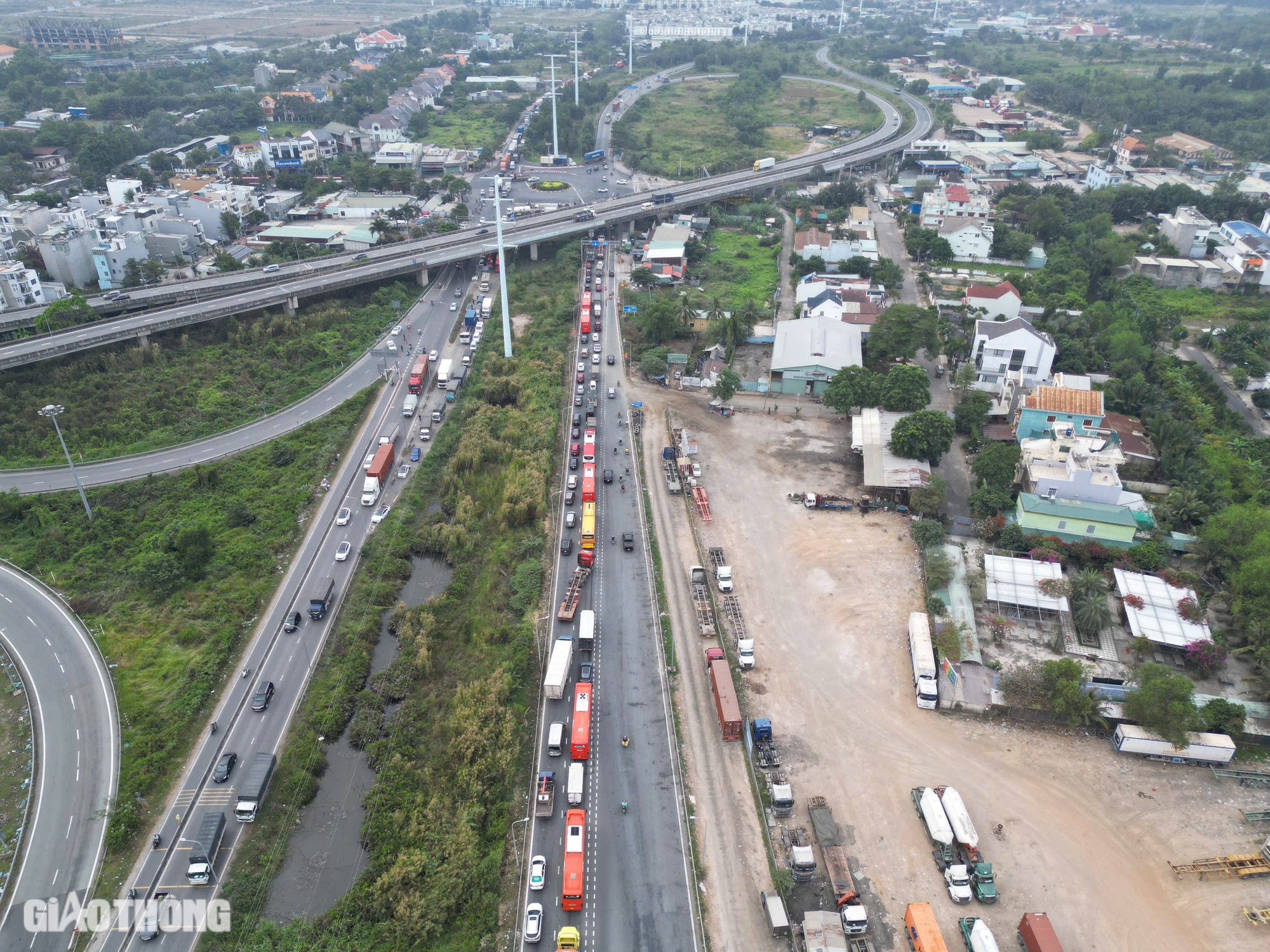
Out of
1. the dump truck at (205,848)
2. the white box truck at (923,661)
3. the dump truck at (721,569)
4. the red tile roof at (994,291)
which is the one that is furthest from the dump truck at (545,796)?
the red tile roof at (994,291)

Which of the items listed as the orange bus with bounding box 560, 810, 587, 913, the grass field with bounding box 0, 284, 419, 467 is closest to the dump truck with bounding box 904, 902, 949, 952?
the orange bus with bounding box 560, 810, 587, 913

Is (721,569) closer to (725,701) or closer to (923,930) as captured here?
(725,701)

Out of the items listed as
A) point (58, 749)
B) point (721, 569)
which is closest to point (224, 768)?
point (58, 749)

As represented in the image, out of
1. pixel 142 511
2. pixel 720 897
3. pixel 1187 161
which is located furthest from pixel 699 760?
pixel 1187 161

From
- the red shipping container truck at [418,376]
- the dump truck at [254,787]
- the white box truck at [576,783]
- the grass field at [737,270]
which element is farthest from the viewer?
the grass field at [737,270]

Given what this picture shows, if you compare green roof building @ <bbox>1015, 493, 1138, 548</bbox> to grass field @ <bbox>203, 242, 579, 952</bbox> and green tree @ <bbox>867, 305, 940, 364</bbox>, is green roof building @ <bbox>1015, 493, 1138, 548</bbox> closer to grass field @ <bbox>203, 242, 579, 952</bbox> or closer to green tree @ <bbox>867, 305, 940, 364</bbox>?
green tree @ <bbox>867, 305, 940, 364</bbox>

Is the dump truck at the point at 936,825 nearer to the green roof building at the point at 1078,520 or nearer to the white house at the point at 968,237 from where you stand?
the green roof building at the point at 1078,520
